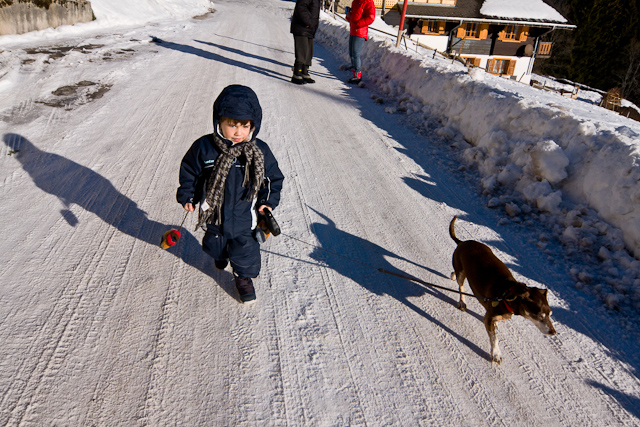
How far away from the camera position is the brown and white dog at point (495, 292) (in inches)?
89.0

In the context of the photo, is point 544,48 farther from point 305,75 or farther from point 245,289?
point 245,289

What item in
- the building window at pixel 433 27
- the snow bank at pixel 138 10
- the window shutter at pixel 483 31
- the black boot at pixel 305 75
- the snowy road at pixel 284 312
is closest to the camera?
the snowy road at pixel 284 312

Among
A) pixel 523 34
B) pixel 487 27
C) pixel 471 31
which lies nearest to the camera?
pixel 487 27

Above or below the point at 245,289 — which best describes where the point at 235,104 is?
above

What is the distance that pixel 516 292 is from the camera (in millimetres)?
2301

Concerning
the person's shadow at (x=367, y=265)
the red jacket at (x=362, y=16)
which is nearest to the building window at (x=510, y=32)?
the red jacket at (x=362, y=16)

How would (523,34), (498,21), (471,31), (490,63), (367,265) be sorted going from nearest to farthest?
(367,265) → (498,21) → (471,31) → (523,34) → (490,63)

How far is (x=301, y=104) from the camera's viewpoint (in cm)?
742

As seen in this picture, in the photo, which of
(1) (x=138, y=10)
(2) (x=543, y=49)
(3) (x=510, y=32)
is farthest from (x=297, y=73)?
(2) (x=543, y=49)

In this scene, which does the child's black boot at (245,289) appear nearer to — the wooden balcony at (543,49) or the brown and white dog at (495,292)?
the brown and white dog at (495,292)

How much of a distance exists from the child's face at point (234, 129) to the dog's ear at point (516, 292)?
1961 millimetres

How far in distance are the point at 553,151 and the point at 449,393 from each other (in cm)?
314

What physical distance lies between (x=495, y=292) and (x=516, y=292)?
0.19 m

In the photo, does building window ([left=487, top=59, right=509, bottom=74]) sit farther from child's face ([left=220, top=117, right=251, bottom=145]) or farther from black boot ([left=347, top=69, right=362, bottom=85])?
child's face ([left=220, top=117, right=251, bottom=145])
